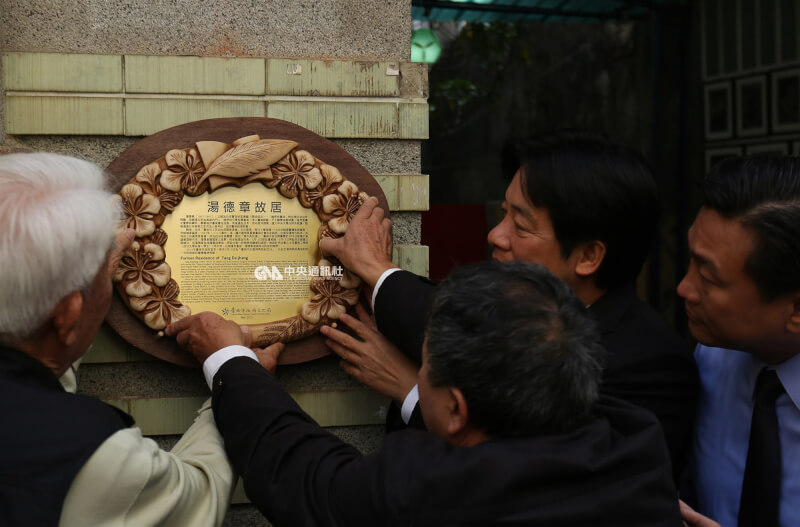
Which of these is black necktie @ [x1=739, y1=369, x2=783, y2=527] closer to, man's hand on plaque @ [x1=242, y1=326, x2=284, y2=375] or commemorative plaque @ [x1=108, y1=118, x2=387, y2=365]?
commemorative plaque @ [x1=108, y1=118, x2=387, y2=365]

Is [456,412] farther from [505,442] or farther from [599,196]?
[599,196]

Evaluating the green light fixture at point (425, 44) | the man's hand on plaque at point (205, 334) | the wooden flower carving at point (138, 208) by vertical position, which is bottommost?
the man's hand on plaque at point (205, 334)

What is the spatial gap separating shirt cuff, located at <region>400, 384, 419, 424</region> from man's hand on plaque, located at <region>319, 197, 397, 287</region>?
317mm

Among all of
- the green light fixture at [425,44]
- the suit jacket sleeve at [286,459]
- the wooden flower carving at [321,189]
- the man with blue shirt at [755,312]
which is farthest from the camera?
the green light fixture at [425,44]

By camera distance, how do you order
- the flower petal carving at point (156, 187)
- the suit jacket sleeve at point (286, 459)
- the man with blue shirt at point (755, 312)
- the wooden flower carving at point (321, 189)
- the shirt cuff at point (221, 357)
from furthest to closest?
the wooden flower carving at point (321, 189), the flower petal carving at point (156, 187), the shirt cuff at point (221, 357), the man with blue shirt at point (755, 312), the suit jacket sleeve at point (286, 459)

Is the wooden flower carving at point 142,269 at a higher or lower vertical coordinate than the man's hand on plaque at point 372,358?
higher

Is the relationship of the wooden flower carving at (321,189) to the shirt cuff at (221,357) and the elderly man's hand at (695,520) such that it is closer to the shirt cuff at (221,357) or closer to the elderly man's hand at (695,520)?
the shirt cuff at (221,357)

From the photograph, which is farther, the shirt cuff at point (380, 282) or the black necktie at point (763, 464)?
the shirt cuff at point (380, 282)

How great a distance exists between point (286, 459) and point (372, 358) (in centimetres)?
57

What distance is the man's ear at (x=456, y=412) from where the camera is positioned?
4.14 feet

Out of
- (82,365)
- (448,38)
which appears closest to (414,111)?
(82,365)

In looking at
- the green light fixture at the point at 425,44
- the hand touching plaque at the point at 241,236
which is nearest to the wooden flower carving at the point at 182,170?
the hand touching plaque at the point at 241,236

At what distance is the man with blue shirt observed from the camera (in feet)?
5.36

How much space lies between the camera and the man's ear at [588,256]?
1896 mm
